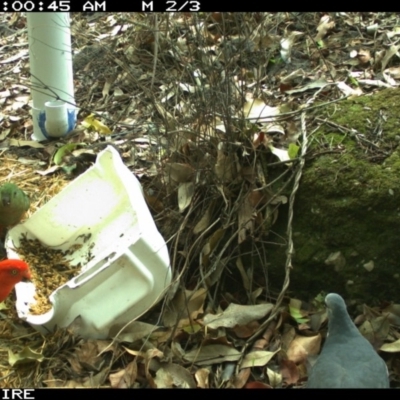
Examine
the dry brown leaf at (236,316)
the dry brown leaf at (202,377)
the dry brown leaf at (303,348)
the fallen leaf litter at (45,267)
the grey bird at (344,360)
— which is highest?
the grey bird at (344,360)

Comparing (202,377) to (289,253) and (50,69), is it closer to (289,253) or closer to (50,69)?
(289,253)

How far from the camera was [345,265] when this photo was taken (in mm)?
2434

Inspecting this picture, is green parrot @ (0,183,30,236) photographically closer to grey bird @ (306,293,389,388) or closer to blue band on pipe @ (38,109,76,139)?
blue band on pipe @ (38,109,76,139)

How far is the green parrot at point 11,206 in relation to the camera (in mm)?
2785

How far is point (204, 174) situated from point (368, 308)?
0.78 m

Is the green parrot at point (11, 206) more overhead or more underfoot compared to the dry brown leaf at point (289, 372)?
more overhead

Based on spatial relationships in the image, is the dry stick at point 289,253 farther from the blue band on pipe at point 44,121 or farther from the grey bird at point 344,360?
the blue band on pipe at point 44,121

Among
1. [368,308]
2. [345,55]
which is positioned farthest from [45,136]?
[368,308]

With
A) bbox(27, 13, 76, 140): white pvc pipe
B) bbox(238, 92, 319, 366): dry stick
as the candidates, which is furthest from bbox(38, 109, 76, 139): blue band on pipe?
bbox(238, 92, 319, 366): dry stick

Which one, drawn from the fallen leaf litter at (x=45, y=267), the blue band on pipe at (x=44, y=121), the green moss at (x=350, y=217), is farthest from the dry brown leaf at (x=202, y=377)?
the blue band on pipe at (x=44, y=121)

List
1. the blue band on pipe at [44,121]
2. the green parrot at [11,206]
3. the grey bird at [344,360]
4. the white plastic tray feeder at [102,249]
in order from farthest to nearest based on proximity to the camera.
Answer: the blue band on pipe at [44,121] < the green parrot at [11,206] < the white plastic tray feeder at [102,249] < the grey bird at [344,360]

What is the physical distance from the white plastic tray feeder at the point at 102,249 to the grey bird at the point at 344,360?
24.0 inches

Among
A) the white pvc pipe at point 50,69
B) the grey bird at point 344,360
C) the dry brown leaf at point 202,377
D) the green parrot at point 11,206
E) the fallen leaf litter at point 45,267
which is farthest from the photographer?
the white pvc pipe at point 50,69

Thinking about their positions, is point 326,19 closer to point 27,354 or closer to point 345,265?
point 345,265
